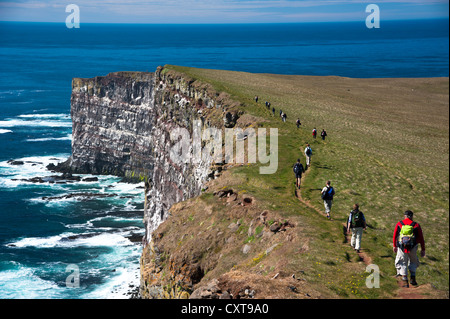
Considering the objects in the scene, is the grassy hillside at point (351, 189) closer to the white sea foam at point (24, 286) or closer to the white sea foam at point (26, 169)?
the white sea foam at point (24, 286)

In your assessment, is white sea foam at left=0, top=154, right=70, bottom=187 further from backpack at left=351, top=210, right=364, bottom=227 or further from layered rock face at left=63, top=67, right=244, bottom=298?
backpack at left=351, top=210, right=364, bottom=227

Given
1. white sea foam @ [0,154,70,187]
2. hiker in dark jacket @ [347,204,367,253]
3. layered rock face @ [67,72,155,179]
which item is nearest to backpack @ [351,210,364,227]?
hiker in dark jacket @ [347,204,367,253]

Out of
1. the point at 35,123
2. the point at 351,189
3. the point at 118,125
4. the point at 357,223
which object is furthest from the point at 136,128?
the point at 357,223

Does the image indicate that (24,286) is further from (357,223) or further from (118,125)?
(118,125)

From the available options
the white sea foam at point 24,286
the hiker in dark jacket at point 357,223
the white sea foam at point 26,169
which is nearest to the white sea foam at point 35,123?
the white sea foam at point 26,169

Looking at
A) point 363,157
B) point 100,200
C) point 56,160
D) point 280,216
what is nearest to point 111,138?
point 56,160

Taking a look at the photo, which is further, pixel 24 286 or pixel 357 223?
pixel 24 286

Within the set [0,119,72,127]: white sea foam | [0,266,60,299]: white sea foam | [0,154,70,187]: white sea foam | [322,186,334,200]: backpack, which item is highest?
[0,119,72,127]: white sea foam
